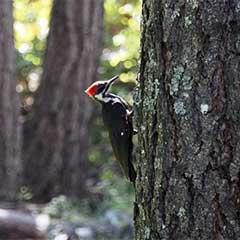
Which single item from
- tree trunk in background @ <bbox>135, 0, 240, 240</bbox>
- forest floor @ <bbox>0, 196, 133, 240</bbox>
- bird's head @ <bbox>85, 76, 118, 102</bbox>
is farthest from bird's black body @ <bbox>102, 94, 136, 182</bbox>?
forest floor @ <bbox>0, 196, 133, 240</bbox>

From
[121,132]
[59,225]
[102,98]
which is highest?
[102,98]

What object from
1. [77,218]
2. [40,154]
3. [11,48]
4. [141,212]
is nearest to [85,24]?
[11,48]

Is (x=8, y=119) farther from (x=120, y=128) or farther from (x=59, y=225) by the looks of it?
(x=120, y=128)

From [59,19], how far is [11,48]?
94 centimetres

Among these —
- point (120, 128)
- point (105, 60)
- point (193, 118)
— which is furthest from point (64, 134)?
point (193, 118)

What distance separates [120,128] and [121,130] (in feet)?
0.12

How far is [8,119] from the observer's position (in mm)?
7988

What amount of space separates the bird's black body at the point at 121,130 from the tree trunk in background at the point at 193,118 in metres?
1.58

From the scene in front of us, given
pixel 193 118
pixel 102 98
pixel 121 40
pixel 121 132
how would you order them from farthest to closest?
pixel 121 40
pixel 102 98
pixel 121 132
pixel 193 118

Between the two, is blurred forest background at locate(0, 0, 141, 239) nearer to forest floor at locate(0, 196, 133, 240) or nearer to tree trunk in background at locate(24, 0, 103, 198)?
tree trunk in background at locate(24, 0, 103, 198)

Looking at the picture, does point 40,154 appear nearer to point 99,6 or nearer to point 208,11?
point 99,6

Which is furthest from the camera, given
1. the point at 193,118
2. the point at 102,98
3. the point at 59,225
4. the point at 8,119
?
the point at 8,119

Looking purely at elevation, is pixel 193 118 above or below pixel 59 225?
above

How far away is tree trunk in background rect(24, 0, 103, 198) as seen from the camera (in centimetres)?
854
